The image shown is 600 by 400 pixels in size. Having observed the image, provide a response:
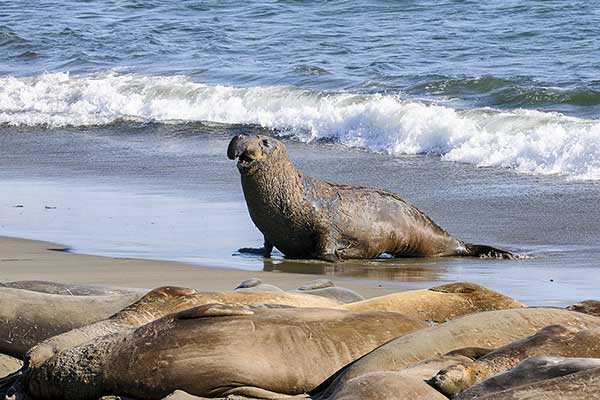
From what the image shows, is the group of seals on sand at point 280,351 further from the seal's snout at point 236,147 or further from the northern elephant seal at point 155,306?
the seal's snout at point 236,147

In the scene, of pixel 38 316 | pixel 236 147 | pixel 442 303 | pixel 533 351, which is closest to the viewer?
pixel 533 351

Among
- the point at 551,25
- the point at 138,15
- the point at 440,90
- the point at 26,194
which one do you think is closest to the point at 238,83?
the point at 440,90

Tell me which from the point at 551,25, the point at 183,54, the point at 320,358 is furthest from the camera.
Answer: the point at 183,54

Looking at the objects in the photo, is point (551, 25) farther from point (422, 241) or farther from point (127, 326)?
point (127, 326)

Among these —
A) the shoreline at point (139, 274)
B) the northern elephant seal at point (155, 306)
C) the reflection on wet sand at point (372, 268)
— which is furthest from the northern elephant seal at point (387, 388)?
the reflection on wet sand at point (372, 268)

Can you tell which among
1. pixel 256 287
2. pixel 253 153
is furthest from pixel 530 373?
pixel 253 153

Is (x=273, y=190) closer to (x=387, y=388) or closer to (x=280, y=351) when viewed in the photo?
(x=280, y=351)

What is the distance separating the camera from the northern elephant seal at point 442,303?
5754mm

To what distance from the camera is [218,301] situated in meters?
5.73

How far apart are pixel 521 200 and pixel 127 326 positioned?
695cm

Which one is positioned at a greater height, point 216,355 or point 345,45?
point 345,45

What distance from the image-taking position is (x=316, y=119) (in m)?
16.9

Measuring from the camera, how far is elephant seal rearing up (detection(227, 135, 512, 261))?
32.9ft

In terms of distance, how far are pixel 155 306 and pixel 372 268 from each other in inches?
162
